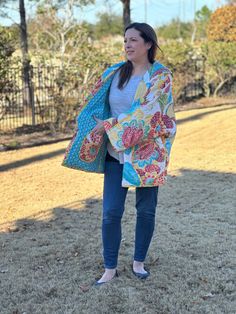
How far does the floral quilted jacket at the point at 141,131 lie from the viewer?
10.2 feet

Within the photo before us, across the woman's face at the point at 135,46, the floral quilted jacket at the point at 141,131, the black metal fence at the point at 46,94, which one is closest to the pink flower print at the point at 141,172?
the floral quilted jacket at the point at 141,131

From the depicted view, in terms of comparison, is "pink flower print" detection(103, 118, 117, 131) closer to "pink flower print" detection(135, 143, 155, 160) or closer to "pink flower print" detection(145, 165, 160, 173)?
"pink flower print" detection(135, 143, 155, 160)

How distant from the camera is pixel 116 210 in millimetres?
3291

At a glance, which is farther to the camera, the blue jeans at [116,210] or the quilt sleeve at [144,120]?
the blue jeans at [116,210]

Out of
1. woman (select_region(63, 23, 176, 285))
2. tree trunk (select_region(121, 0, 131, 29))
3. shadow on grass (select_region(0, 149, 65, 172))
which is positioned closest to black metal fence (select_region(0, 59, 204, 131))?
shadow on grass (select_region(0, 149, 65, 172))

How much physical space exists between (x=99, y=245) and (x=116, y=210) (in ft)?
3.30

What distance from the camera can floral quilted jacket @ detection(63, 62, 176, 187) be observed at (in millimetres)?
3111

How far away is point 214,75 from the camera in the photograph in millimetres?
16562

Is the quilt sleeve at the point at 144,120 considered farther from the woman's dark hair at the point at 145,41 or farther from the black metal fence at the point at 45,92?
the black metal fence at the point at 45,92

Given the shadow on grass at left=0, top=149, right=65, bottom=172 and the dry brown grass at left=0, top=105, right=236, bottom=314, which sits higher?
the shadow on grass at left=0, top=149, right=65, bottom=172

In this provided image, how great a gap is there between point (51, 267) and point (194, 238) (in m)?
1.31

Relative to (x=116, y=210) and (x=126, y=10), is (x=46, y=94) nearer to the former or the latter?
(x=126, y=10)

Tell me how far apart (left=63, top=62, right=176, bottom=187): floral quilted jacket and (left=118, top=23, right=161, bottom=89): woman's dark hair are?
0.08 meters

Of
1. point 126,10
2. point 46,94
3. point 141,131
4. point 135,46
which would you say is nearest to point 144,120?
point 141,131
